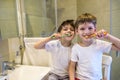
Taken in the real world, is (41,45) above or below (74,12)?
below

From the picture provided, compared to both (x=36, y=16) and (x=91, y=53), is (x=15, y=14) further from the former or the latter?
(x=91, y=53)

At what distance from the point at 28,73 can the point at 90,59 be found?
605 mm

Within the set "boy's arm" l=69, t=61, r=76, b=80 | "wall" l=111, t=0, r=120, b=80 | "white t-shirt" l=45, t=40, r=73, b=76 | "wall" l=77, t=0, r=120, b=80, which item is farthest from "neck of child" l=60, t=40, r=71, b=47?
"wall" l=111, t=0, r=120, b=80

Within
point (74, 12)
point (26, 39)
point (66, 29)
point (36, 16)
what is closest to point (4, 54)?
point (26, 39)

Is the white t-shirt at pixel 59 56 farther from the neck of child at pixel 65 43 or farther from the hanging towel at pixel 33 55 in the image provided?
the hanging towel at pixel 33 55

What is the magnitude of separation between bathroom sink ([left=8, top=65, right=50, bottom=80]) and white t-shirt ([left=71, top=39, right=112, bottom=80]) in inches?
12.5

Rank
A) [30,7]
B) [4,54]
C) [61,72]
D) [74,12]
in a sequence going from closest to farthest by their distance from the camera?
[61,72] < [4,54] < [30,7] < [74,12]

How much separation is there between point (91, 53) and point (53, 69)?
0.34 m

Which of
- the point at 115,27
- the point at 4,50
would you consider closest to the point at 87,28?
the point at 115,27

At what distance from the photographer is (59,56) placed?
1.10m

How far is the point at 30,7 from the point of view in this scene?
5.05 ft

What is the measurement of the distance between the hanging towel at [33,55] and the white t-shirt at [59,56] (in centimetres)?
28

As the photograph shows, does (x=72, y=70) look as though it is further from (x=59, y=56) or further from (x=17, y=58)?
(x=17, y=58)

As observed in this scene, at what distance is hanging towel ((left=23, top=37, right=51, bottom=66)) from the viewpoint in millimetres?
1392
